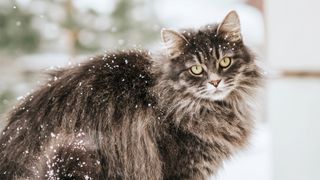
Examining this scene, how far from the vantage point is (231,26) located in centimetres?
87

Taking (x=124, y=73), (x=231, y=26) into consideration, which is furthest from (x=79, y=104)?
(x=231, y=26)

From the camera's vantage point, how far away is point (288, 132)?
3.95ft

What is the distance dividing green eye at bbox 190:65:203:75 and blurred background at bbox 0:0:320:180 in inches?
6.1

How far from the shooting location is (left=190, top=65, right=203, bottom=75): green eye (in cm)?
87

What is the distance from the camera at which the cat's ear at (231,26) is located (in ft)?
2.85

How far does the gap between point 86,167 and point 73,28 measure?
1.70ft

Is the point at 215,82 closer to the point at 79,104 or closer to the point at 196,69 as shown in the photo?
the point at 196,69

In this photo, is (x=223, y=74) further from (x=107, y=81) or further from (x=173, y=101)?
(x=107, y=81)

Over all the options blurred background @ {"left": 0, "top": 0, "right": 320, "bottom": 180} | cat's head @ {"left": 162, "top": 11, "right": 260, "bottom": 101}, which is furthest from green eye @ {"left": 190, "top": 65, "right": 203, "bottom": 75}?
blurred background @ {"left": 0, "top": 0, "right": 320, "bottom": 180}

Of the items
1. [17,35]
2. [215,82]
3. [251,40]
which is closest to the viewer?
[215,82]

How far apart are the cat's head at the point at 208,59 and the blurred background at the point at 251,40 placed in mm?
113

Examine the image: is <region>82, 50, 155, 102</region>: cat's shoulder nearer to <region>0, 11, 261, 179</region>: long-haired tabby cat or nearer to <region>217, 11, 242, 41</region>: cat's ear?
<region>0, 11, 261, 179</region>: long-haired tabby cat

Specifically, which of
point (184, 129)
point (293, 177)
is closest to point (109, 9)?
point (184, 129)

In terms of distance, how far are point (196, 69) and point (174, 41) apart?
70 mm
